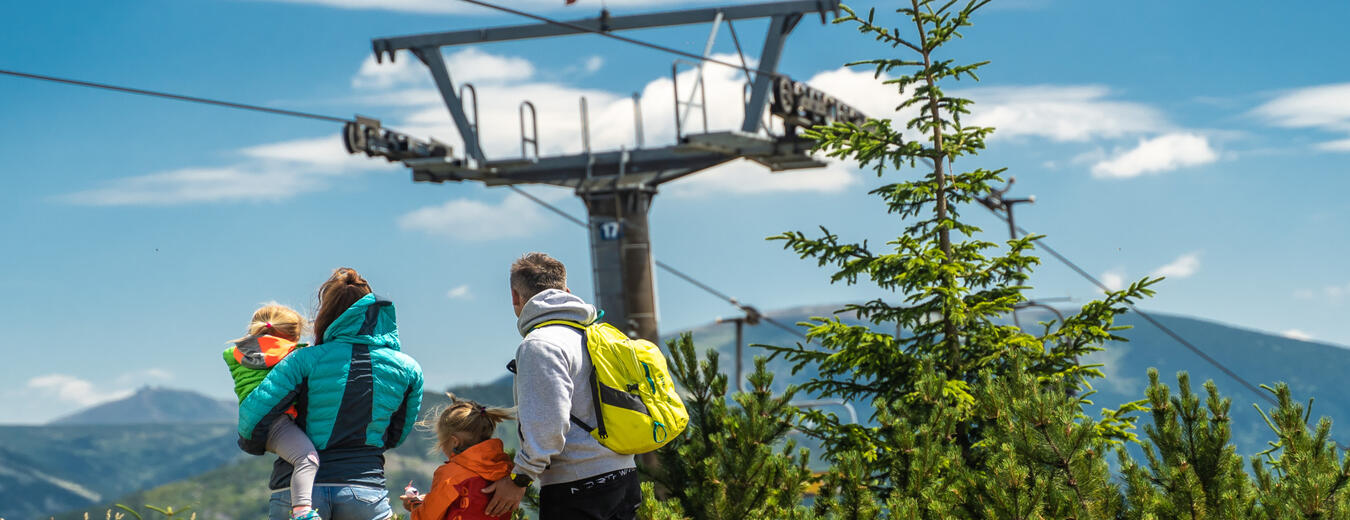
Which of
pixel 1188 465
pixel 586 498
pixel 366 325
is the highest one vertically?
pixel 366 325

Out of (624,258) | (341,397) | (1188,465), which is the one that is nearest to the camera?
(341,397)

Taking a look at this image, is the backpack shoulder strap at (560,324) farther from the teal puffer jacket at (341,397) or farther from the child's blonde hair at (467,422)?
the teal puffer jacket at (341,397)

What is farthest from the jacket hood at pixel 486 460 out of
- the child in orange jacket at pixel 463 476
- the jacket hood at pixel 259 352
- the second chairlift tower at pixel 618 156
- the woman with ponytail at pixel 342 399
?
the second chairlift tower at pixel 618 156

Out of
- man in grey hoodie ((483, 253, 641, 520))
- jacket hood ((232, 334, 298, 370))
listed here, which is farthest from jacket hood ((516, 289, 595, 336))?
jacket hood ((232, 334, 298, 370))

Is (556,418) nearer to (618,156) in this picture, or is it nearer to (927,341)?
(927,341)

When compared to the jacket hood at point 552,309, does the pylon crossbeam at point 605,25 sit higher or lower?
higher

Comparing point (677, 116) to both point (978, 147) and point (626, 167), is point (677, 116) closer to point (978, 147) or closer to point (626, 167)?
point (626, 167)

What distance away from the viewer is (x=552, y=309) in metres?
4.95

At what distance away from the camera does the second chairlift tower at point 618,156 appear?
20.7 meters

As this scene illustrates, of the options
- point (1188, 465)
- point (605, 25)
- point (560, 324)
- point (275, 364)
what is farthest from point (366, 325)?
point (605, 25)

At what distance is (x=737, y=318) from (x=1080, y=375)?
22.9 meters

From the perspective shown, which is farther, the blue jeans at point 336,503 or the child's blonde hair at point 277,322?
the child's blonde hair at point 277,322

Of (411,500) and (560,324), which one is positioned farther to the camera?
(411,500)

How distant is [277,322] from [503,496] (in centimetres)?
147
